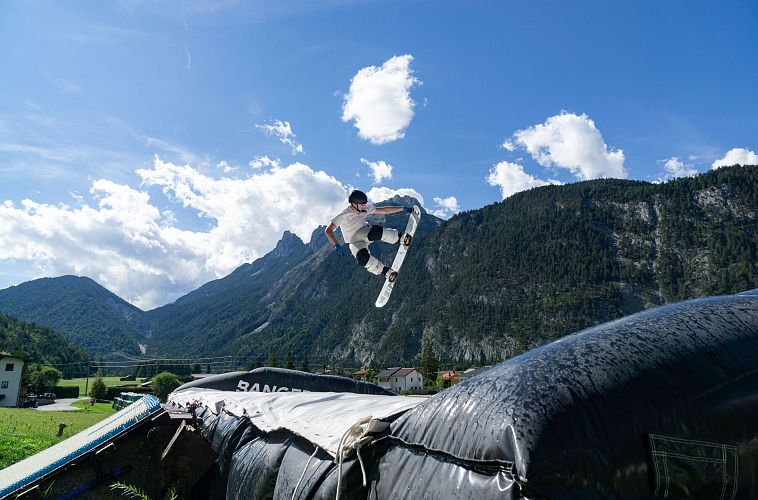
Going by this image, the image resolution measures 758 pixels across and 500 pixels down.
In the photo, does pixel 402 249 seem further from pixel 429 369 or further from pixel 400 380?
pixel 400 380

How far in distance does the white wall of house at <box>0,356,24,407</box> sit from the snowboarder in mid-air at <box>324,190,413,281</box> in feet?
181

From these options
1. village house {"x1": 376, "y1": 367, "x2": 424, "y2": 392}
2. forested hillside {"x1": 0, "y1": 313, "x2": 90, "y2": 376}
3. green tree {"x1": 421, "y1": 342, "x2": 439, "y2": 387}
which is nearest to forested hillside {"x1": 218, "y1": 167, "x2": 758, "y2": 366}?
village house {"x1": 376, "y1": 367, "x2": 424, "y2": 392}

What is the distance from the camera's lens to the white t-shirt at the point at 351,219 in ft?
26.6

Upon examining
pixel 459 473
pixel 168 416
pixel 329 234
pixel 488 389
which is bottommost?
pixel 168 416

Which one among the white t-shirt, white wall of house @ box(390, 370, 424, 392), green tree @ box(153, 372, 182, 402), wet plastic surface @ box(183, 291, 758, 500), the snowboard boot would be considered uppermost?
the white t-shirt

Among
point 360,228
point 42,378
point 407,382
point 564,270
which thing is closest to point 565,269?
point 564,270

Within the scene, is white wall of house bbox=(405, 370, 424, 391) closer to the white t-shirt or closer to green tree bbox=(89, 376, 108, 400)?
green tree bbox=(89, 376, 108, 400)

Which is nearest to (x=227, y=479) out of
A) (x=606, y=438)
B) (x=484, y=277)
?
(x=606, y=438)

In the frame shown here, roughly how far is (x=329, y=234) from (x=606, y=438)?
7017 mm

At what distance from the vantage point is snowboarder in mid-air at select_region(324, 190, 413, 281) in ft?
26.5

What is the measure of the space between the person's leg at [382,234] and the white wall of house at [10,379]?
5568cm

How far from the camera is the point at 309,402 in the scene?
4.11m

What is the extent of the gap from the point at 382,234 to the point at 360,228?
1.70 ft

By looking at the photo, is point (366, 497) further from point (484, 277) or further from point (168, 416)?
point (484, 277)
